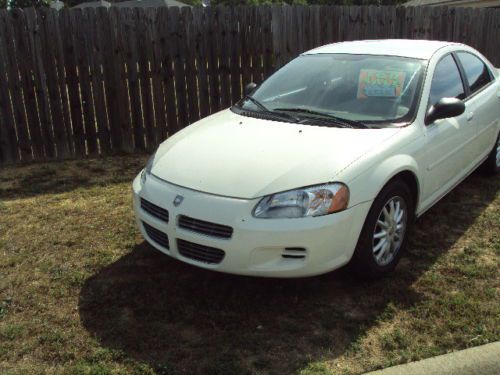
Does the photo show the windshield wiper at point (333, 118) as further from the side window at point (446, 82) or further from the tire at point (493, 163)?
the tire at point (493, 163)

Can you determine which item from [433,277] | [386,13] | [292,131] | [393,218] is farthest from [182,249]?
[386,13]

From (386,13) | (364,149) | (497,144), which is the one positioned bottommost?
(497,144)

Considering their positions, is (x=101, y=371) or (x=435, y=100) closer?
(x=101, y=371)

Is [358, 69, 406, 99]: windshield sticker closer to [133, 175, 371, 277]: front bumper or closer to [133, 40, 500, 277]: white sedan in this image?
[133, 40, 500, 277]: white sedan

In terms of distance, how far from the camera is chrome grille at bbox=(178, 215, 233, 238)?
10.2 ft

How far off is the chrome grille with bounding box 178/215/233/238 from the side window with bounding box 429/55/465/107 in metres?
2.05

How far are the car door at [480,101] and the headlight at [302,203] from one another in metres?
2.21

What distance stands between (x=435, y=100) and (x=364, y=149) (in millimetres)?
1158

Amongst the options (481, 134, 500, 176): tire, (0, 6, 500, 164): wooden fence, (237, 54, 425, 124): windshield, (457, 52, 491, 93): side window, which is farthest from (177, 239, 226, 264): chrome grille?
(0, 6, 500, 164): wooden fence

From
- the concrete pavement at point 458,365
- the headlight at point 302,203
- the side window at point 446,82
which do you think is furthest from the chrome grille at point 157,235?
the side window at point 446,82

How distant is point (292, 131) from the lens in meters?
3.72

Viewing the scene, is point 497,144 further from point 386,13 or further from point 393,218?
point 386,13

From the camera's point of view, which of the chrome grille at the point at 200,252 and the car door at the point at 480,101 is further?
the car door at the point at 480,101

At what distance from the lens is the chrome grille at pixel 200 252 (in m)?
3.17
